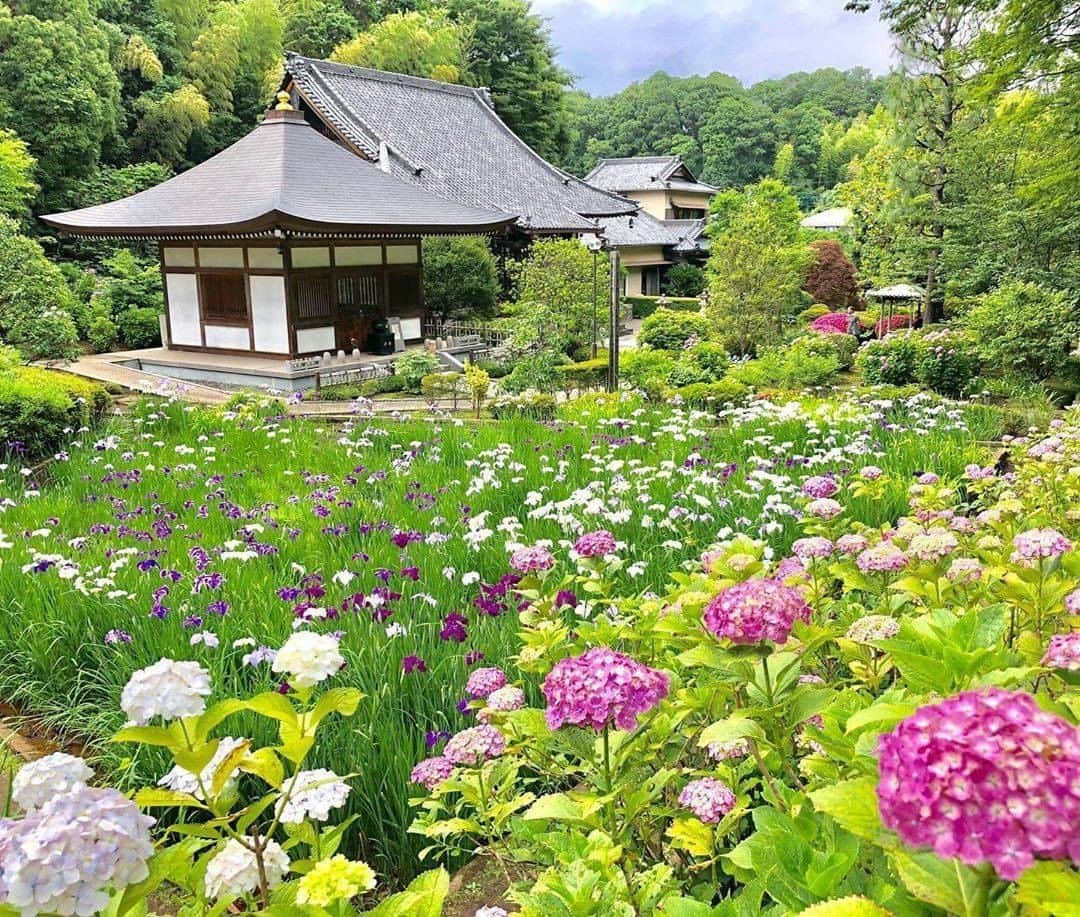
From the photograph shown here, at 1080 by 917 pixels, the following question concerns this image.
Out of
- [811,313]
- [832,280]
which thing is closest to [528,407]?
[811,313]

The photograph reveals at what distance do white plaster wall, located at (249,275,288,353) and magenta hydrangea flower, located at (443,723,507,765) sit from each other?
537 inches

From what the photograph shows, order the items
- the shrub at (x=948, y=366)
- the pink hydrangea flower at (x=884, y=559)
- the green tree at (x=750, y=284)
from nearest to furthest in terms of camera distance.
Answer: the pink hydrangea flower at (x=884, y=559) → the shrub at (x=948, y=366) → the green tree at (x=750, y=284)

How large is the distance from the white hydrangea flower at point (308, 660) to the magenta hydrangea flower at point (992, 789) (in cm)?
88

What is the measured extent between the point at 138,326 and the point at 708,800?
1936 centimetres

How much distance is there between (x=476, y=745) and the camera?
181cm

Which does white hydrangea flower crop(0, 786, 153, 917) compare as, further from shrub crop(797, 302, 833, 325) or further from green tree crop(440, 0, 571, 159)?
green tree crop(440, 0, 571, 159)

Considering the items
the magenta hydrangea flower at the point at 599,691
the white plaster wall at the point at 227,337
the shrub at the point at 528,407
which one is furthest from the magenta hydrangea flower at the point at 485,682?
the white plaster wall at the point at 227,337

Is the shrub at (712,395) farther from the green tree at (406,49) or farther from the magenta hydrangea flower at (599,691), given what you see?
the green tree at (406,49)

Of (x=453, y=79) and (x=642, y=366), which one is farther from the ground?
(x=453, y=79)

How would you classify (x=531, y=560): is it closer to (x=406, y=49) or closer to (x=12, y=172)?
(x=12, y=172)

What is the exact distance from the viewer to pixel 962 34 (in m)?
16.4

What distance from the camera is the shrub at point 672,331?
1884 centimetres

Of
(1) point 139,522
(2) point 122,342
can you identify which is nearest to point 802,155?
(2) point 122,342

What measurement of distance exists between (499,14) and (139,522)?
→ 117 feet
